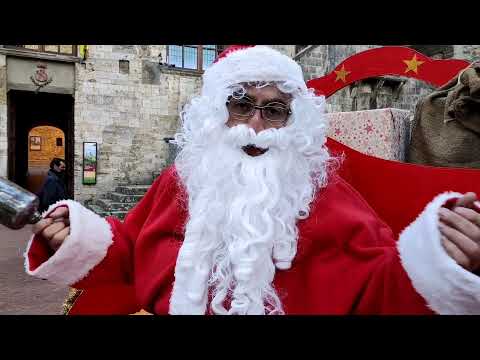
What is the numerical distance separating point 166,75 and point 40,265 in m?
12.3

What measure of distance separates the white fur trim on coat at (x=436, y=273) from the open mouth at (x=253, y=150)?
86 cm

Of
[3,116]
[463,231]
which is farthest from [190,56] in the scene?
[463,231]

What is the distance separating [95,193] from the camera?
40.9 feet

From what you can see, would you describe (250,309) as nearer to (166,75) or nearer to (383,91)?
(383,91)

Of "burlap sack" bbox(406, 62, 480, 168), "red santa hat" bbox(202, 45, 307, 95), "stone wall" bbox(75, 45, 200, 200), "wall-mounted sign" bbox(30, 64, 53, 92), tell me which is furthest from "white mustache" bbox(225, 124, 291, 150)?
"wall-mounted sign" bbox(30, 64, 53, 92)

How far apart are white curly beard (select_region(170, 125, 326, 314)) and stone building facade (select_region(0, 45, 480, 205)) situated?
408 inches

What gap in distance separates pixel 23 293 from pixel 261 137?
14.0 ft

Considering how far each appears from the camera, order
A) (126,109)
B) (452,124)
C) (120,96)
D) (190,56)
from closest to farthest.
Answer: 1. (452,124)
2. (120,96)
3. (126,109)
4. (190,56)

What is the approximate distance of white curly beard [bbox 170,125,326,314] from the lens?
1626 mm

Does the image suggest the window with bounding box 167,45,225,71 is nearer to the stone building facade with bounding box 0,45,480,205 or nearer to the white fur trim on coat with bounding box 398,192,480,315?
the stone building facade with bounding box 0,45,480,205

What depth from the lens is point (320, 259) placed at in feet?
5.63

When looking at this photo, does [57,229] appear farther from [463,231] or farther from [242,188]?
[463,231]
